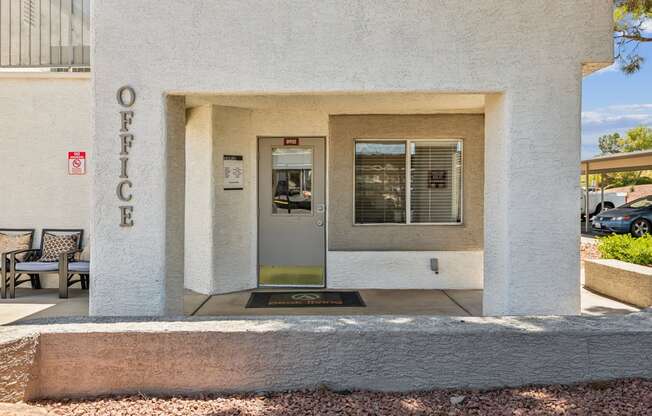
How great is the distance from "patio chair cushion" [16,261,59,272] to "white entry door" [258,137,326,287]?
3.00 m

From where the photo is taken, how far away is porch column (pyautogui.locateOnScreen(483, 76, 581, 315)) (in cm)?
525

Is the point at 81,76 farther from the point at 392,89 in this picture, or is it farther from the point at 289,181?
the point at 392,89

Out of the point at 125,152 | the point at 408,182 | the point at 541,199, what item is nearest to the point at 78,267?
the point at 125,152

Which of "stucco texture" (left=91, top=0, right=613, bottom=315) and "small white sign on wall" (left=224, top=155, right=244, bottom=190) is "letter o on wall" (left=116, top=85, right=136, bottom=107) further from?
"small white sign on wall" (left=224, top=155, right=244, bottom=190)

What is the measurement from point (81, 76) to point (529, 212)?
6.78 metres

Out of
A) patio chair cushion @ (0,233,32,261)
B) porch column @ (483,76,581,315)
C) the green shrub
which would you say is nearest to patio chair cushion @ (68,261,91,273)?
patio chair cushion @ (0,233,32,261)

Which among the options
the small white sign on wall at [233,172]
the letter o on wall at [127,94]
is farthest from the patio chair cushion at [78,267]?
the letter o on wall at [127,94]

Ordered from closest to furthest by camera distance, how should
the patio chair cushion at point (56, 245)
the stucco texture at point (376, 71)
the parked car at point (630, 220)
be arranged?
the stucco texture at point (376, 71) < the patio chair cushion at point (56, 245) < the parked car at point (630, 220)

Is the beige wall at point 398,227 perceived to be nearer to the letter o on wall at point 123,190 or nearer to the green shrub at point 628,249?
the green shrub at point 628,249

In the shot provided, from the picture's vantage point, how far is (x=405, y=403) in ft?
12.6

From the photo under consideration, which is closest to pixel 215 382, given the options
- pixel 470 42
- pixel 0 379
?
pixel 0 379

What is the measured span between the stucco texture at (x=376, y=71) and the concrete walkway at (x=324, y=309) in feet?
5.13

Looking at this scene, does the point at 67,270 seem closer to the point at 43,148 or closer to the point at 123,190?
the point at 43,148

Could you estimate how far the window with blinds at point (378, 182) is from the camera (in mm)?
8461
